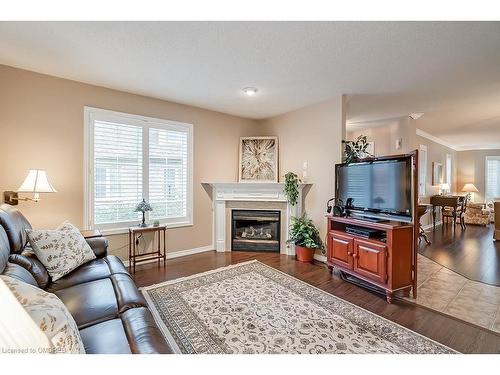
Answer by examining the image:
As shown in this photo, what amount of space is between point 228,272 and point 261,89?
2497mm

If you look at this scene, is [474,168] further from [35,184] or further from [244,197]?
[35,184]

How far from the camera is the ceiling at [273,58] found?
195cm

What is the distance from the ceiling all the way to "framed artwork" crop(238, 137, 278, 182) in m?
0.95

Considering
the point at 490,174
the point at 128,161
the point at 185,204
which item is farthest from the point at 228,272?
the point at 490,174

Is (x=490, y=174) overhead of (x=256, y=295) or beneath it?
overhead

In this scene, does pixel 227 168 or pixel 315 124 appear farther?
pixel 227 168

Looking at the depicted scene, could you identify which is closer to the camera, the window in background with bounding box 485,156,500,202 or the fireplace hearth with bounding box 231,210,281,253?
the fireplace hearth with bounding box 231,210,281,253

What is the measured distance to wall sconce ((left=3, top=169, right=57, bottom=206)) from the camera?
247 centimetres

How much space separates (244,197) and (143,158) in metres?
1.73

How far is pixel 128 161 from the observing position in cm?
348

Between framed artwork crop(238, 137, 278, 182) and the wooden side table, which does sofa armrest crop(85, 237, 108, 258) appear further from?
framed artwork crop(238, 137, 278, 182)

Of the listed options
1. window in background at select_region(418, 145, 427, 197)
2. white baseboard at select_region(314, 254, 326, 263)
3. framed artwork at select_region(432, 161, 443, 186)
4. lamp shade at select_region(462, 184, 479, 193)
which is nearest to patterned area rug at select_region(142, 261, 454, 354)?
white baseboard at select_region(314, 254, 326, 263)

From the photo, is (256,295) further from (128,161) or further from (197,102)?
(197,102)

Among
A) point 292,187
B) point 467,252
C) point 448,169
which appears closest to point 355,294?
point 292,187
